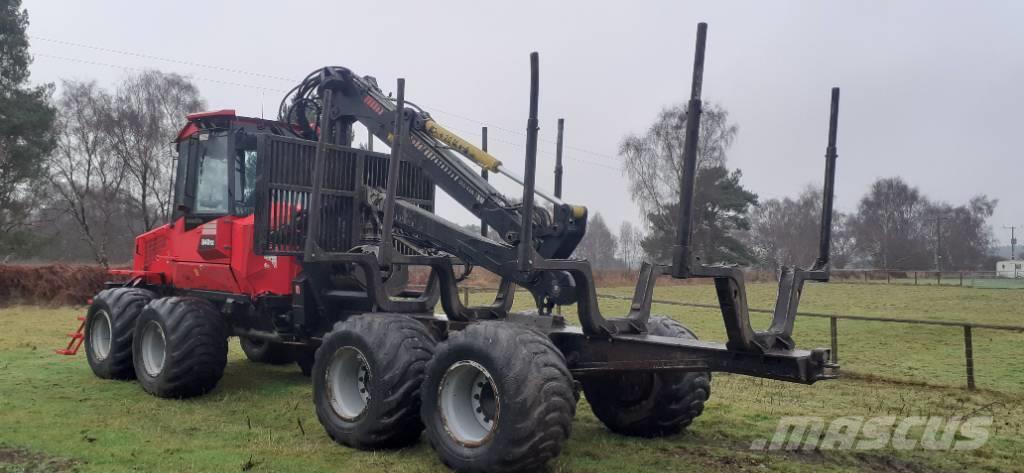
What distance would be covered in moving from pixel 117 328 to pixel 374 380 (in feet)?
15.3

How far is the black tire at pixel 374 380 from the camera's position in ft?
20.1

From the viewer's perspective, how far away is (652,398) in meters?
6.73

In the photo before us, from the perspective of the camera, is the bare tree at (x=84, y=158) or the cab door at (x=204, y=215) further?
the bare tree at (x=84, y=158)

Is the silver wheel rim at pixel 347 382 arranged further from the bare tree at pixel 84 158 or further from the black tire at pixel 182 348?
the bare tree at pixel 84 158

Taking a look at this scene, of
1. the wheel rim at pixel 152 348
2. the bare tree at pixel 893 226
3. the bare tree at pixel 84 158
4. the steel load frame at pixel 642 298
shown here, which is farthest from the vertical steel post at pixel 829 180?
the bare tree at pixel 893 226

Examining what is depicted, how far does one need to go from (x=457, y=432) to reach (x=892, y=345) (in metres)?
11.5

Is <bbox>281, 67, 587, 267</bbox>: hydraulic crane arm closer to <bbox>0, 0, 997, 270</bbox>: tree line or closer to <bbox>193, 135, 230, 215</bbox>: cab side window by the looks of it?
<bbox>193, 135, 230, 215</bbox>: cab side window

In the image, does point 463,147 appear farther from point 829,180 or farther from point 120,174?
point 120,174

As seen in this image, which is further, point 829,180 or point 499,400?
point 829,180

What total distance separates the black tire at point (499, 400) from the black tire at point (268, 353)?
563 centimetres

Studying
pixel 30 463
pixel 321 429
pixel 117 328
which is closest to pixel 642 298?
pixel 321 429

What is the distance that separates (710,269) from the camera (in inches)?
215

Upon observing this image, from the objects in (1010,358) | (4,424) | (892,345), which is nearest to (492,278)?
(892,345)
